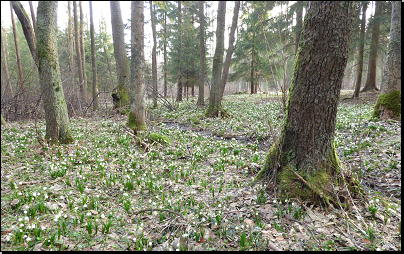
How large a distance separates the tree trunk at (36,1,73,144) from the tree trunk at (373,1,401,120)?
10393 millimetres

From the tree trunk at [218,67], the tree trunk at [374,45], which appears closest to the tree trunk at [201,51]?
the tree trunk at [218,67]

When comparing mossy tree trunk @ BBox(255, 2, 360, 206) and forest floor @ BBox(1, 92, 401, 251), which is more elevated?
mossy tree trunk @ BBox(255, 2, 360, 206)

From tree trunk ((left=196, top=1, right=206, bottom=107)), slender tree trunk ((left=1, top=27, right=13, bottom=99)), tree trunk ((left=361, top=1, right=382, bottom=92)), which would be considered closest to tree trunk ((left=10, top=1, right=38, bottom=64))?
slender tree trunk ((left=1, top=27, right=13, bottom=99))

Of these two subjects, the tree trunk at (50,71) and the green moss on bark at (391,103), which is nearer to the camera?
the tree trunk at (50,71)

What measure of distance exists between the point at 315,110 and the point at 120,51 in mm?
10203

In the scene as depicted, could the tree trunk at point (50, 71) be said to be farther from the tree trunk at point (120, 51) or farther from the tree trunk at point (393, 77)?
the tree trunk at point (393, 77)

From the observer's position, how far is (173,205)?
352 centimetres

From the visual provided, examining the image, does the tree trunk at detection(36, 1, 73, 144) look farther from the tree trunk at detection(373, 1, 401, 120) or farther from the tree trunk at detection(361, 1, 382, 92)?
the tree trunk at detection(361, 1, 382, 92)

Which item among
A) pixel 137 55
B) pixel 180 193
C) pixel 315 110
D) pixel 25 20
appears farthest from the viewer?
pixel 137 55

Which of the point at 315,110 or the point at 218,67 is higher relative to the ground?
the point at 218,67

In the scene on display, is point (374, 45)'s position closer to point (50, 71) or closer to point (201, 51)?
point (201, 51)

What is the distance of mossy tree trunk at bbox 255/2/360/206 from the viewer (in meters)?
3.03

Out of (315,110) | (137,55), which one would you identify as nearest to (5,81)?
(137,55)

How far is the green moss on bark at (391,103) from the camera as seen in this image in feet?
23.5
